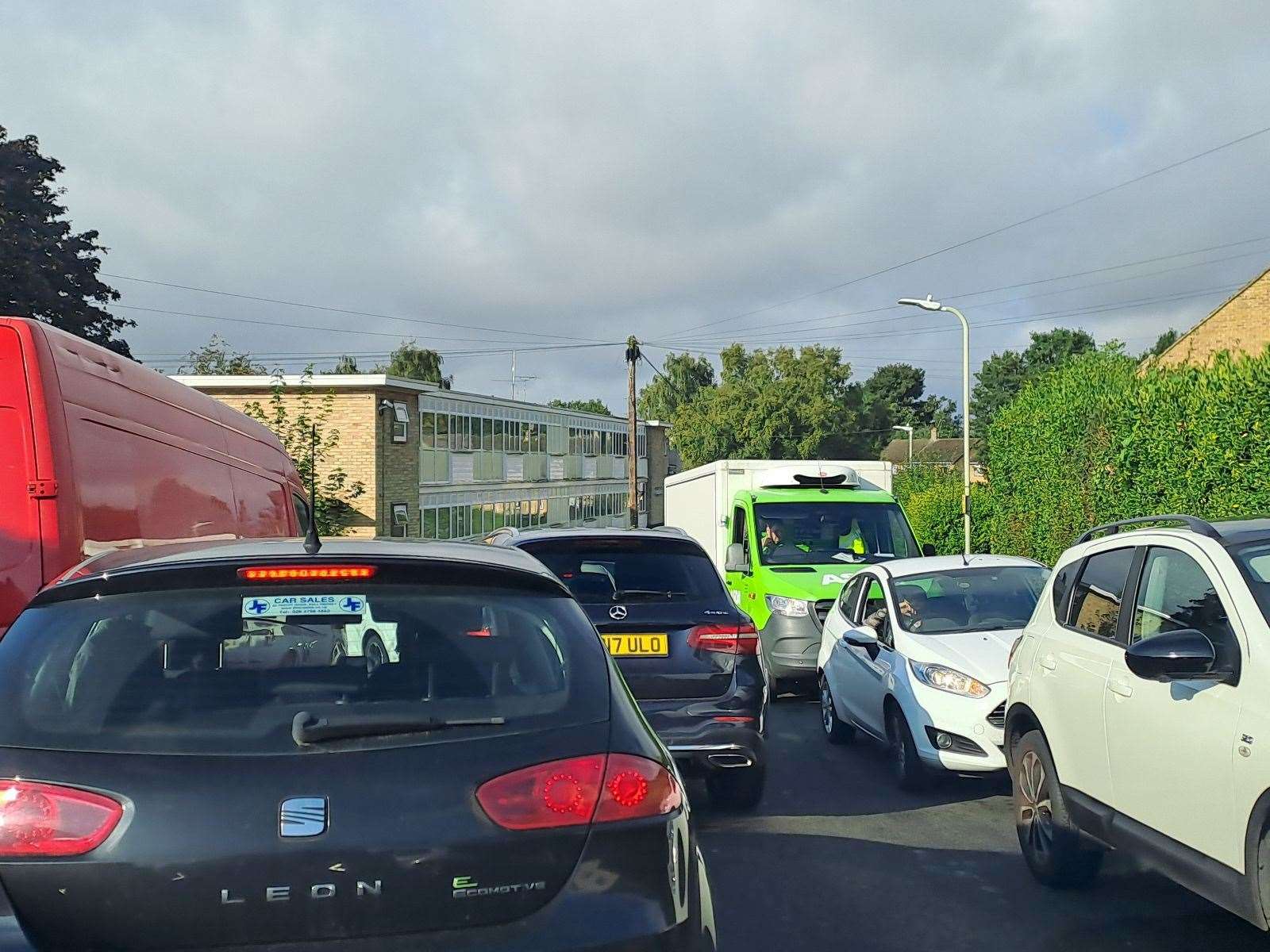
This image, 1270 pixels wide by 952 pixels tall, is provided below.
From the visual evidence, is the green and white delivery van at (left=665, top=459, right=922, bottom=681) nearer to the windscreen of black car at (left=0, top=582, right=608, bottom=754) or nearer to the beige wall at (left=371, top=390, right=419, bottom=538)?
the windscreen of black car at (left=0, top=582, right=608, bottom=754)

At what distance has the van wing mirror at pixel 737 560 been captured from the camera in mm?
13234

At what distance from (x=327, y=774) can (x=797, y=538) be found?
39.2ft

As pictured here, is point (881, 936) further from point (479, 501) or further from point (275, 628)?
point (479, 501)

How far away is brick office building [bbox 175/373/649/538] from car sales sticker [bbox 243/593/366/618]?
34.9m

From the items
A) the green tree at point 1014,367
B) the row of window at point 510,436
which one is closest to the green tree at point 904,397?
the green tree at point 1014,367

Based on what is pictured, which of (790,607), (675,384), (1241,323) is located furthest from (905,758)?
(675,384)

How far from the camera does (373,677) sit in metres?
3.02

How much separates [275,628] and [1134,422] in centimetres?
1437

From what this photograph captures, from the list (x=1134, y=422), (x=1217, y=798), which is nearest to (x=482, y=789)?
(x=1217, y=798)

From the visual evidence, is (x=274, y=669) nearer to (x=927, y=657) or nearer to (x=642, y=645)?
(x=642, y=645)

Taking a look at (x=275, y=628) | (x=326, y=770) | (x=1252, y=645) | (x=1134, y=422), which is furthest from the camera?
(x=1134, y=422)

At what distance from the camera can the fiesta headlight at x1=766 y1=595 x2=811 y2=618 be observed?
12.9 metres

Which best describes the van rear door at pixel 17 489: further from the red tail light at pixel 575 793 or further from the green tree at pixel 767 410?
the green tree at pixel 767 410

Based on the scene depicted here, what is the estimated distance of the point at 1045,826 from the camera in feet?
19.2
